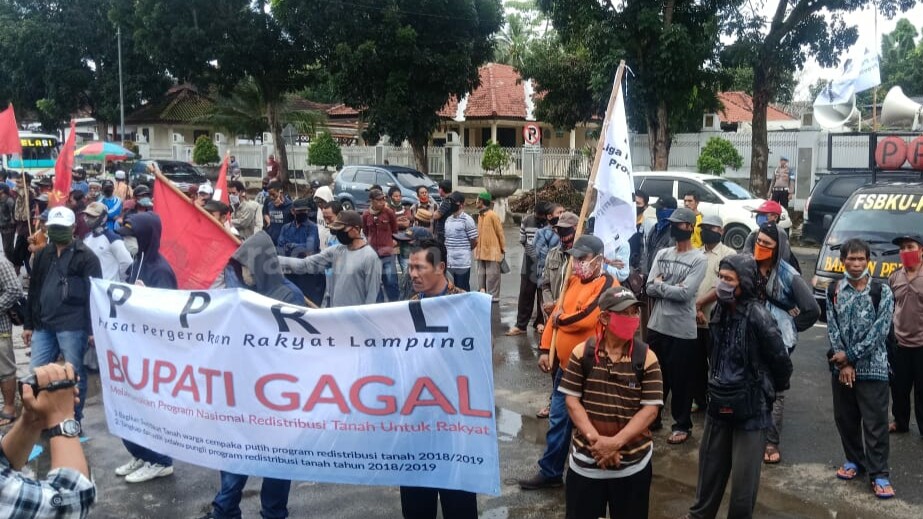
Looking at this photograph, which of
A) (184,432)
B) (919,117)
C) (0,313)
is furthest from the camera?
(919,117)

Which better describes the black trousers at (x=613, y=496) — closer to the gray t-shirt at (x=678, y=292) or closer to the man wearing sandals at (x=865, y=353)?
the man wearing sandals at (x=865, y=353)

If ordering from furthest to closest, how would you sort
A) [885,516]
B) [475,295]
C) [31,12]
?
[31,12] → [885,516] → [475,295]

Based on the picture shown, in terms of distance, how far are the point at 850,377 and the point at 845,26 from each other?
64.3ft

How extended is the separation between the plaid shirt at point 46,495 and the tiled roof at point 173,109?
162 ft

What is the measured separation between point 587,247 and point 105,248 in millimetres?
4893

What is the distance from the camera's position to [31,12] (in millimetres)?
46344

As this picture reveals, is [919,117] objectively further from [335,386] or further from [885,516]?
[335,386]

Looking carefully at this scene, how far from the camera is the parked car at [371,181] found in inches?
923

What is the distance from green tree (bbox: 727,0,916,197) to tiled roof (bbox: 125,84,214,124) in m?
34.8

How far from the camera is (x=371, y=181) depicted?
24.1 meters

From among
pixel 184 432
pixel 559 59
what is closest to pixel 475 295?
pixel 184 432

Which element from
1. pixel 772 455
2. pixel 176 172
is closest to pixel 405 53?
pixel 176 172

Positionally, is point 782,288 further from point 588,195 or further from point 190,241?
point 190,241

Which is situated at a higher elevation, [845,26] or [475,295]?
[845,26]
